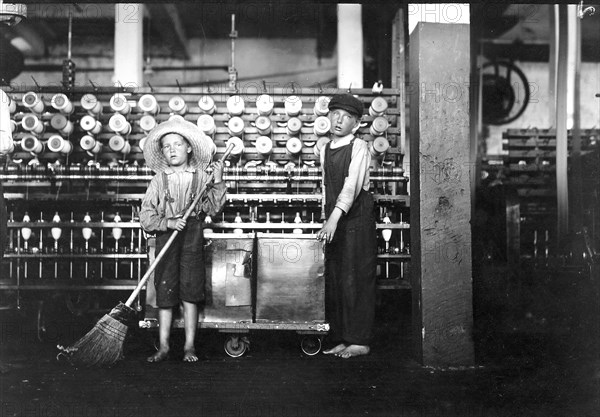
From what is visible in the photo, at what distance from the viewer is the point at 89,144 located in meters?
5.19

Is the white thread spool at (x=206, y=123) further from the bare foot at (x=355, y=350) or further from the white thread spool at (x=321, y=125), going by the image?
the bare foot at (x=355, y=350)

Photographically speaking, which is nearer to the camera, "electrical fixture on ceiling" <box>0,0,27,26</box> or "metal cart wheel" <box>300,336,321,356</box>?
"metal cart wheel" <box>300,336,321,356</box>

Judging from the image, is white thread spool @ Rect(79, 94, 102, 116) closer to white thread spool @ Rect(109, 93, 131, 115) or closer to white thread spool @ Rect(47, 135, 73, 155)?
white thread spool @ Rect(109, 93, 131, 115)

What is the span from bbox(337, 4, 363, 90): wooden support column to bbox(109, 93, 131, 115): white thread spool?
98.3 inches

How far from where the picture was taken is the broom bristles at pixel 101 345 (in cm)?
365

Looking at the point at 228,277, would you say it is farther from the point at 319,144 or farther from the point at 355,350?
the point at 319,144

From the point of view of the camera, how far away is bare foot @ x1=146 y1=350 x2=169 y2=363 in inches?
150

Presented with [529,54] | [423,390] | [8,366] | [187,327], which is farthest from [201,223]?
[529,54]

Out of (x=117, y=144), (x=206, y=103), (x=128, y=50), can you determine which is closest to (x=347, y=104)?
(x=206, y=103)

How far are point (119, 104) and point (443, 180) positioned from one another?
2944 mm

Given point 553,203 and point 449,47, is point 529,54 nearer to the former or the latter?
point 553,203

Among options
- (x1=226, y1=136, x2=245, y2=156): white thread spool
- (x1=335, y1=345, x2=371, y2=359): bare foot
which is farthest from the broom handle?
(x1=335, y1=345, x2=371, y2=359): bare foot

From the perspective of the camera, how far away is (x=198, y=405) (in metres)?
2.79

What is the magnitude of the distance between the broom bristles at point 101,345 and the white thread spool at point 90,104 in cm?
224
